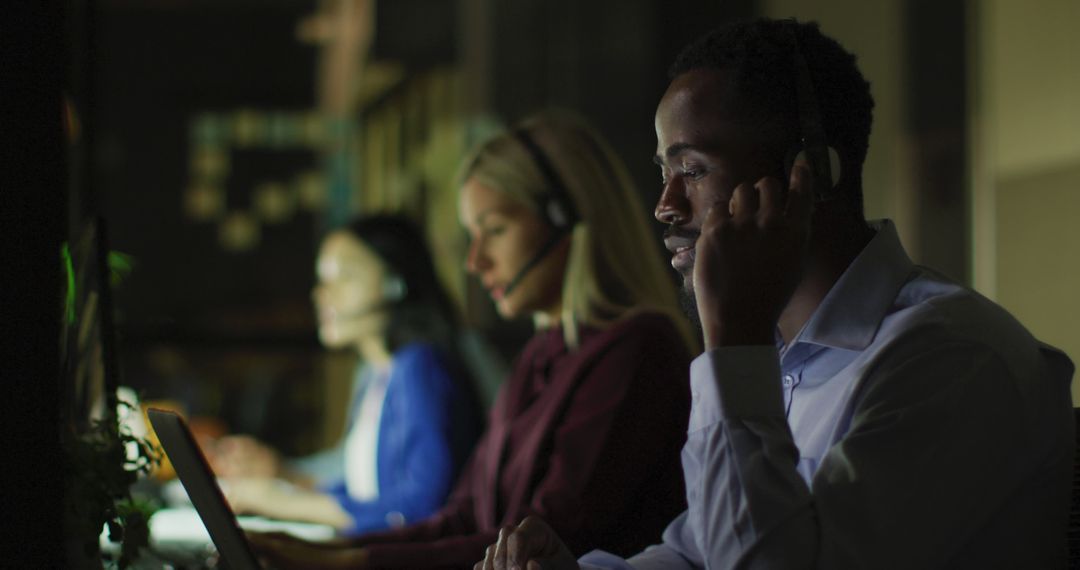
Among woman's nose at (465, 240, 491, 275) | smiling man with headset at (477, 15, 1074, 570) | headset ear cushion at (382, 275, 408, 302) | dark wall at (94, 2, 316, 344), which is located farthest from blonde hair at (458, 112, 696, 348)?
dark wall at (94, 2, 316, 344)

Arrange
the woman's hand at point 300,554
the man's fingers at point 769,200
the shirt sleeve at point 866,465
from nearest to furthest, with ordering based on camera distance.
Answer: the shirt sleeve at point 866,465 → the man's fingers at point 769,200 → the woman's hand at point 300,554

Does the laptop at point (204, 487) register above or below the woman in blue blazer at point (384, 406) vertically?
above

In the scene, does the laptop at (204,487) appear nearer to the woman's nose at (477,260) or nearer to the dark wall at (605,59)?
the woman's nose at (477,260)

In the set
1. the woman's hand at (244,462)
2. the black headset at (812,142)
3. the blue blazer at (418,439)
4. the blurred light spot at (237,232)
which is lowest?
the blurred light spot at (237,232)

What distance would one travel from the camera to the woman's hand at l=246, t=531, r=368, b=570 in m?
1.85

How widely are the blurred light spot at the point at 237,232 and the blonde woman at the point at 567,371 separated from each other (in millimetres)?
5032

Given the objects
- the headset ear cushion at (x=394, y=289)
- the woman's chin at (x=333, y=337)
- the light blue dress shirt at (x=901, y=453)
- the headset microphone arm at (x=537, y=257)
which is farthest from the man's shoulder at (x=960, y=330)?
the woman's chin at (x=333, y=337)

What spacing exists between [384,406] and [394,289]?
39cm

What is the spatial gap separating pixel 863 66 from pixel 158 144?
15.0ft

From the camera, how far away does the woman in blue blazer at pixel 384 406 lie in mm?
2908

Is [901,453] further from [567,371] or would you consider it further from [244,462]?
[244,462]

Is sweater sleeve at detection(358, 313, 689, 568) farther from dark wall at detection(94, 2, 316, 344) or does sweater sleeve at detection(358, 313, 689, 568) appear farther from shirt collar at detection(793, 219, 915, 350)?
dark wall at detection(94, 2, 316, 344)

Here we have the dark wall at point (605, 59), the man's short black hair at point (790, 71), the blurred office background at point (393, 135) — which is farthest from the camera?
the dark wall at point (605, 59)

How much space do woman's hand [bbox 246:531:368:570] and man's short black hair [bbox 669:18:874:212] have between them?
92 centimetres
